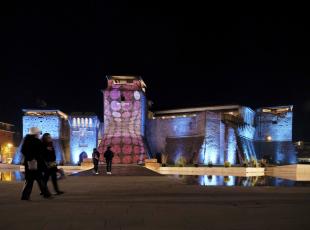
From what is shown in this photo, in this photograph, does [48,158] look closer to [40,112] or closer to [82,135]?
[82,135]

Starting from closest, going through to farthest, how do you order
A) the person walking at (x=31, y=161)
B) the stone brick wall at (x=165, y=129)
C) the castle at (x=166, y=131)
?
1. the person walking at (x=31, y=161)
2. the castle at (x=166, y=131)
3. the stone brick wall at (x=165, y=129)

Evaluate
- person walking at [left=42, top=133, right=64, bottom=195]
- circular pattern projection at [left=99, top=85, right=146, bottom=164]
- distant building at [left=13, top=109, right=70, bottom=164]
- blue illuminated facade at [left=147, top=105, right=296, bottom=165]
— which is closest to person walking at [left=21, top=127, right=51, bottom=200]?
person walking at [left=42, top=133, right=64, bottom=195]

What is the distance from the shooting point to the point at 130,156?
4184 cm

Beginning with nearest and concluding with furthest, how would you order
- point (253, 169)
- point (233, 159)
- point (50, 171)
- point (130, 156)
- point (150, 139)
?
1. point (50, 171)
2. point (253, 169)
3. point (130, 156)
4. point (233, 159)
5. point (150, 139)

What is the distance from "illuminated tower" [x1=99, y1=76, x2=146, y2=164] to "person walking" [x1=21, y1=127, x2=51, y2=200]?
3395 centimetres

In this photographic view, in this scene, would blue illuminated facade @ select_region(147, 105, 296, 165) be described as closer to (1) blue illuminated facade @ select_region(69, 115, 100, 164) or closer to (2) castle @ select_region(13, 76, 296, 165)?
(2) castle @ select_region(13, 76, 296, 165)

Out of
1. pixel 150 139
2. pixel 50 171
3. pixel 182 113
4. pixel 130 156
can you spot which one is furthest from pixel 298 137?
pixel 50 171

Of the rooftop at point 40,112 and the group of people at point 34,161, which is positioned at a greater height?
the rooftop at point 40,112

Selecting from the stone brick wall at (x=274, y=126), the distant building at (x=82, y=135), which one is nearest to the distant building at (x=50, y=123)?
the distant building at (x=82, y=135)

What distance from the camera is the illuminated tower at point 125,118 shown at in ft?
138

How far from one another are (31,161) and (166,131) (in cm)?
4045

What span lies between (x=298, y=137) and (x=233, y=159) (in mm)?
29338

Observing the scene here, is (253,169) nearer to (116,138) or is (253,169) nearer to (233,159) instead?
(233,159)

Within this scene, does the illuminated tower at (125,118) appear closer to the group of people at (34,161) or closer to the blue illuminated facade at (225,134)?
the blue illuminated facade at (225,134)
